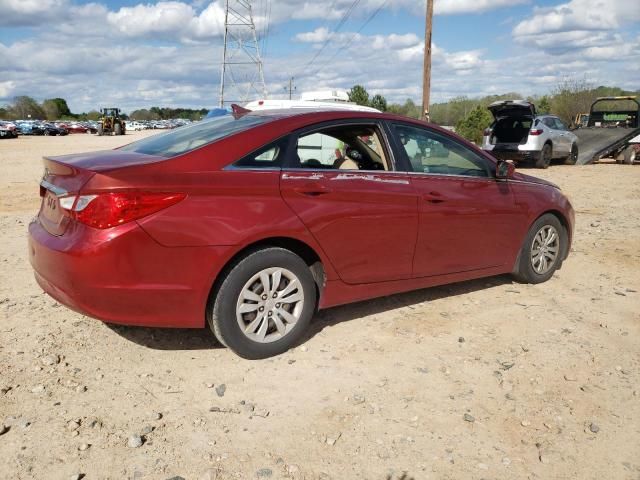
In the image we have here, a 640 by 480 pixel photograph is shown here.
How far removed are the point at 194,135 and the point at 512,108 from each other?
15.1 metres

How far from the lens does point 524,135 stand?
56.7ft

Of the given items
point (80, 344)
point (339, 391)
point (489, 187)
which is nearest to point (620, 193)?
point (489, 187)

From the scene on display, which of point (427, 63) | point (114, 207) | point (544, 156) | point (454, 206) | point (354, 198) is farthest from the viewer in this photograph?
point (427, 63)

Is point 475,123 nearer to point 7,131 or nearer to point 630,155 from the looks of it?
point 630,155

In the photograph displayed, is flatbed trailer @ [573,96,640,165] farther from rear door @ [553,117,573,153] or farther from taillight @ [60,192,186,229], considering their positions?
taillight @ [60,192,186,229]

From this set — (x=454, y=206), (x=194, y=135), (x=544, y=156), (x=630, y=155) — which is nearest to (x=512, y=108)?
(x=544, y=156)

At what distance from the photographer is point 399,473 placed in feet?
8.50

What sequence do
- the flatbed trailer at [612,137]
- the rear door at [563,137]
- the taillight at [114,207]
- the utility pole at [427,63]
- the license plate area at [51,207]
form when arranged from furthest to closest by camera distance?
1. the utility pole at [427,63]
2. the flatbed trailer at [612,137]
3. the rear door at [563,137]
4. the license plate area at [51,207]
5. the taillight at [114,207]

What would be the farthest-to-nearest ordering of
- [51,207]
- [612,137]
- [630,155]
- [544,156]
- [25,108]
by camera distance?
[25,108] → [612,137] → [630,155] → [544,156] → [51,207]

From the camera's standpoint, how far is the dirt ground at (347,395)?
266cm

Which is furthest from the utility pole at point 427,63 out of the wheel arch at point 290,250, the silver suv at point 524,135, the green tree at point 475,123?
the wheel arch at point 290,250

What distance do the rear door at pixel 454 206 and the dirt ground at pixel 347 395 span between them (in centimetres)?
45

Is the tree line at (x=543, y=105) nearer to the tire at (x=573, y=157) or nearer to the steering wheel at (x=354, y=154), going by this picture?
the tire at (x=573, y=157)

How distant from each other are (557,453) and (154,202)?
8.21 feet
